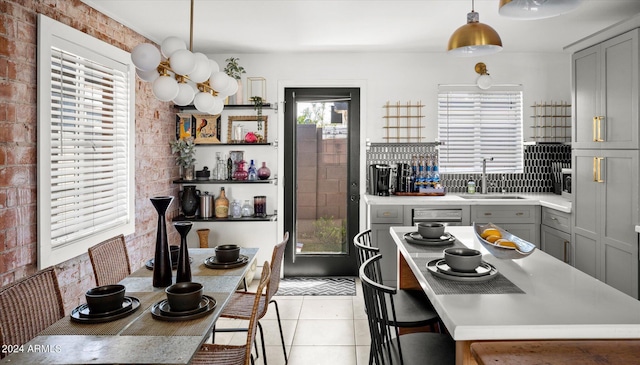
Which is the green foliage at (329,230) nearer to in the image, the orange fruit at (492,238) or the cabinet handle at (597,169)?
the cabinet handle at (597,169)

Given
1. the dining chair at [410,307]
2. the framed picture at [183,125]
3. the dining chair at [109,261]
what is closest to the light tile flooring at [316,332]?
the dining chair at [410,307]

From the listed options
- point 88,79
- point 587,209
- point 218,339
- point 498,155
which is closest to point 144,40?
point 88,79

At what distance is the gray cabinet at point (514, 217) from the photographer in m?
4.52

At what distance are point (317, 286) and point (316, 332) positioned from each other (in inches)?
49.9

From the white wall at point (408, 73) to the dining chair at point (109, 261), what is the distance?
275 centimetres

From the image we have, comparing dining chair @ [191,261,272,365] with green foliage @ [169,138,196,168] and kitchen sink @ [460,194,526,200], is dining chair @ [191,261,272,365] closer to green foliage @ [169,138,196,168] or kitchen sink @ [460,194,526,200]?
green foliage @ [169,138,196,168]

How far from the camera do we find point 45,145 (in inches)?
112

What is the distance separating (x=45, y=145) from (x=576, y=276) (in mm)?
3081

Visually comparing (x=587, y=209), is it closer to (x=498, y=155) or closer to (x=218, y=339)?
(x=498, y=155)

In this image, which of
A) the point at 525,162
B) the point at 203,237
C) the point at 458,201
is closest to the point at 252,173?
the point at 203,237

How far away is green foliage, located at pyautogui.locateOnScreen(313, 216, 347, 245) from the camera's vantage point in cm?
525

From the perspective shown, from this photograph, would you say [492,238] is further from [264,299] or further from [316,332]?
[316,332]

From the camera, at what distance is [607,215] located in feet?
11.6

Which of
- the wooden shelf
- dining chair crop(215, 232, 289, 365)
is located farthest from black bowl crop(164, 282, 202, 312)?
the wooden shelf
